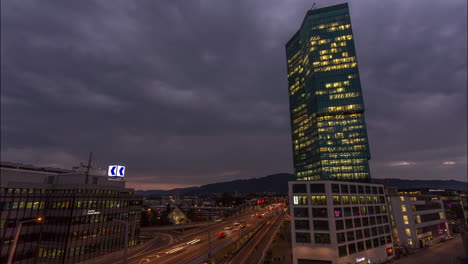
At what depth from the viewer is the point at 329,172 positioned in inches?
7667

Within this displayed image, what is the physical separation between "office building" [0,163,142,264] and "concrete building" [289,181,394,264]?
208 feet

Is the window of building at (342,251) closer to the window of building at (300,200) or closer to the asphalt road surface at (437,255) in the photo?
the window of building at (300,200)

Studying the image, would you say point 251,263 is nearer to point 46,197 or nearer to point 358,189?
point 358,189

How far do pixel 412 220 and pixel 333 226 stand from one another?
5184cm

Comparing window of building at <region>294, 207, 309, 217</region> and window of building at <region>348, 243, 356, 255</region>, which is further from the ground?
window of building at <region>294, 207, 309, 217</region>

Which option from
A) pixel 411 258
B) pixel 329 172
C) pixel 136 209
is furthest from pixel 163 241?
pixel 329 172

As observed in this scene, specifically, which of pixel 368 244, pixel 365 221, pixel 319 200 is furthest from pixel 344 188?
pixel 368 244

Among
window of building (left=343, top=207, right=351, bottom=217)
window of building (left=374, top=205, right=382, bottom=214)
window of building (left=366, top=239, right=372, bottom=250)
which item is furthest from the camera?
window of building (left=374, top=205, right=382, bottom=214)

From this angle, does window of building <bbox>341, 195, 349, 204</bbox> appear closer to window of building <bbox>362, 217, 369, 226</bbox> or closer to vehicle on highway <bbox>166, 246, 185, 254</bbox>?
window of building <bbox>362, 217, 369, 226</bbox>

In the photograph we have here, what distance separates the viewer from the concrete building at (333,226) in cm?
6950

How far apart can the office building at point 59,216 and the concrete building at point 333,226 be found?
63272mm

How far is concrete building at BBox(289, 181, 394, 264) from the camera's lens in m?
69.5

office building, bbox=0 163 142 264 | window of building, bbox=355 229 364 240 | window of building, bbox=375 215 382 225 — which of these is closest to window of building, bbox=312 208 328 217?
window of building, bbox=355 229 364 240

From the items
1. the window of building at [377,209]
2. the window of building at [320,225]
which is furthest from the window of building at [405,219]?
the window of building at [320,225]
